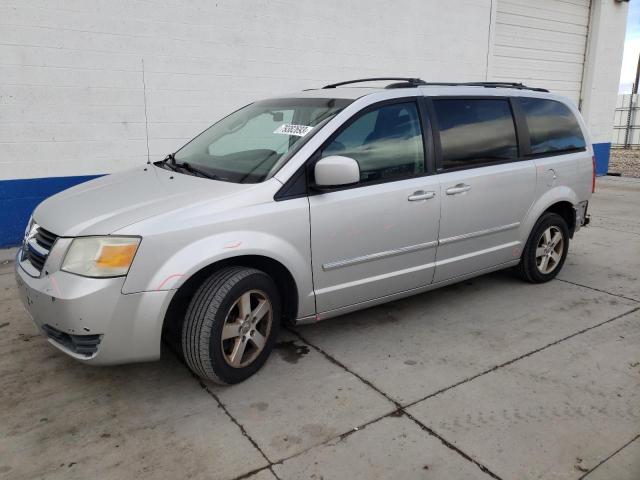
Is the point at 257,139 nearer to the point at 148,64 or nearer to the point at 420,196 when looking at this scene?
the point at 420,196

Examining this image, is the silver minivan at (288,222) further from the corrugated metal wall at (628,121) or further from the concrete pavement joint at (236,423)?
the corrugated metal wall at (628,121)

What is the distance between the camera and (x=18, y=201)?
230 inches

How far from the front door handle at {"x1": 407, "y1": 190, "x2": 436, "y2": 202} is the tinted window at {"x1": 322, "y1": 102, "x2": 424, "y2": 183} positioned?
145 millimetres

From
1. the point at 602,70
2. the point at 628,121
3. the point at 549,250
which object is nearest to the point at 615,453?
the point at 549,250

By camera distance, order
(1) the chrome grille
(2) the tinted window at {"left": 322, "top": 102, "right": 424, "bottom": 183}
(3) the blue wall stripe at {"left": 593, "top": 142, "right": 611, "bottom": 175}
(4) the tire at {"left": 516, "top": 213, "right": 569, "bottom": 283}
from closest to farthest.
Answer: (1) the chrome grille → (2) the tinted window at {"left": 322, "top": 102, "right": 424, "bottom": 183} → (4) the tire at {"left": 516, "top": 213, "right": 569, "bottom": 283} → (3) the blue wall stripe at {"left": 593, "top": 142, "right": 611, "bottom": 175}

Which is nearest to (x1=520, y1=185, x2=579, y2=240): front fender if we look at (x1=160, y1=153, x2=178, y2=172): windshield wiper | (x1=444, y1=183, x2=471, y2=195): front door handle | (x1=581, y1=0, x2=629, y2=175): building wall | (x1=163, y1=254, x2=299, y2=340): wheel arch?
(x1=444, y1=183, x2=471, y2=195): front door handle

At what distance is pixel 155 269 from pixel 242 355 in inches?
30.1

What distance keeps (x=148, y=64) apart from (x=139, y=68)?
118mm

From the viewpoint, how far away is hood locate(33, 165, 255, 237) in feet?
9.21

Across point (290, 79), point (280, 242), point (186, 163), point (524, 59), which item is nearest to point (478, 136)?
point (280, 242)

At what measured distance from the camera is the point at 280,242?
3.09 metres

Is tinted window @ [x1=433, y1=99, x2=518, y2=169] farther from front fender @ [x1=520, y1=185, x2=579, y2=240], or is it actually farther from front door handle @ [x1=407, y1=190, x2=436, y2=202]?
front fender @ [x1=520, y1=185, x2=579, y2=240]

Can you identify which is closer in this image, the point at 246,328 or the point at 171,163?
the point at 246,328

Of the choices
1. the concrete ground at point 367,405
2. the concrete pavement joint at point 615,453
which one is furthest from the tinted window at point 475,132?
the concrete pavement joint at point 615,453
